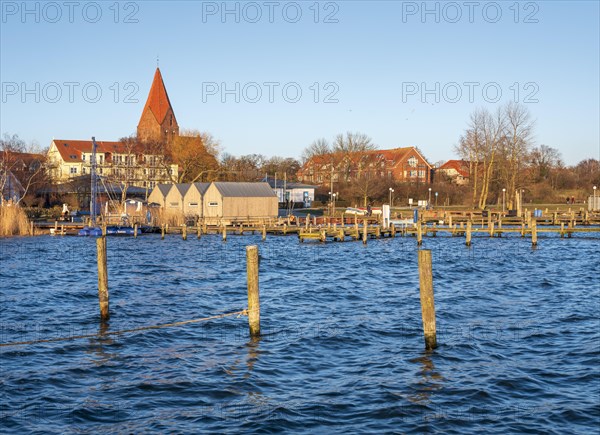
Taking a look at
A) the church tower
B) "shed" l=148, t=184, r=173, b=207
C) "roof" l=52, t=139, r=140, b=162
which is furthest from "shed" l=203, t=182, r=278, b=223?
the church tower

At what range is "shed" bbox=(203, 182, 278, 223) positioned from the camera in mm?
67938

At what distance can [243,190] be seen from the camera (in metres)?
70.1

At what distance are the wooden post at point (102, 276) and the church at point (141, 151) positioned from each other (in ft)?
230

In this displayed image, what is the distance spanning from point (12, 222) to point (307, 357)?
43288 mm

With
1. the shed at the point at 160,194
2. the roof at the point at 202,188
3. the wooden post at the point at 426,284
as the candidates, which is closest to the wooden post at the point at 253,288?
the wooden post at the point at 426,284

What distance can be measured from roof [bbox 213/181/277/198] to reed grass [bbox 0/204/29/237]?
18.9 metres

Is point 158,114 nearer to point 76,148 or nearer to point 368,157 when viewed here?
point 76,148

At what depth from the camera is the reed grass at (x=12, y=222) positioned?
176ft

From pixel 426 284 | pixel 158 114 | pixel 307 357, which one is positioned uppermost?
pixel 158 114

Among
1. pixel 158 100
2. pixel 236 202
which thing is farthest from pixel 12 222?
pixel 158 100

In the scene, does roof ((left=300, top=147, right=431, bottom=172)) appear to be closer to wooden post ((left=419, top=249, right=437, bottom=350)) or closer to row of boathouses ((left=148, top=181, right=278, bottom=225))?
row of boathouses ((left=148, top=181, right=278, bottom=225))

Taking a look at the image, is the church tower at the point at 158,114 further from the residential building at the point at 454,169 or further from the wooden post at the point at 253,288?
the wooden post at the point at 253,288

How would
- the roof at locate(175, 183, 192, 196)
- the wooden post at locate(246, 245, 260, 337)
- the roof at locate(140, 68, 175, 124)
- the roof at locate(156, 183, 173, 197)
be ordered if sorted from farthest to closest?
the roof at locate(140, 68, 175, 124) < the roof at locate(156, 183, 173, 197) < the roof at locate(175, 183, 192, 196) < the wooden post at locate(246, 245, 260, 337)

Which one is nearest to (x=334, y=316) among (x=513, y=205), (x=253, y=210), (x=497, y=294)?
(x=497, y=294)
